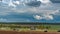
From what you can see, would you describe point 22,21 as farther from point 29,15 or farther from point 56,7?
point 56,7

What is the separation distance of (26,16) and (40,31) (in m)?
0.21

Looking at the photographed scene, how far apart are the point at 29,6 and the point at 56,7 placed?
278mm

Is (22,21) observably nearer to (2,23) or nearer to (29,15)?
(29,15)

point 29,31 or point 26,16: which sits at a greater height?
point 26,16

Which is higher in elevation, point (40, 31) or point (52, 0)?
point (52, 0)

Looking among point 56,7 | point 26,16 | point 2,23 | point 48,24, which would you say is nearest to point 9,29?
point 2,23

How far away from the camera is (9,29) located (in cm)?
189

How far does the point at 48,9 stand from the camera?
1.89 meters

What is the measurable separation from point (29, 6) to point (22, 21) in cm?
17

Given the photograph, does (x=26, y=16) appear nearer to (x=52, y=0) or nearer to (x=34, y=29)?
(x=34, y=29)

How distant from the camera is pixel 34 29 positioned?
187cm

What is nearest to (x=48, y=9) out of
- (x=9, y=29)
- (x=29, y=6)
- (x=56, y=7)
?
(x=56, y=7)

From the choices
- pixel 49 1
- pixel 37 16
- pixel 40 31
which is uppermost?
pixel 49 1

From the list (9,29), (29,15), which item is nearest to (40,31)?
(29,15)
